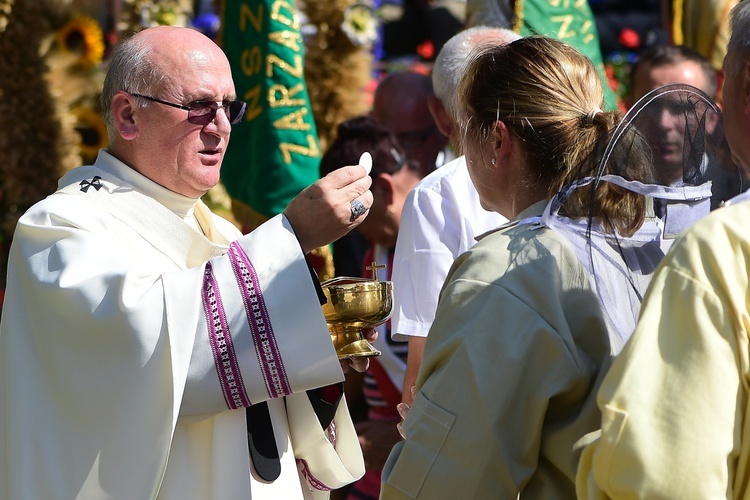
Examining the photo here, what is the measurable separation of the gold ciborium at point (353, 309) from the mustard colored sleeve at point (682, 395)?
1.11 m

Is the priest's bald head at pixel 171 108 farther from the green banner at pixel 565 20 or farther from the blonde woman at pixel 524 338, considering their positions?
the green banner at pixel 565 20

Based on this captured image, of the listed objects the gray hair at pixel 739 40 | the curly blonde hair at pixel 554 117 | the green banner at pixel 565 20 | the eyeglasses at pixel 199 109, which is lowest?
the green banner at pixel 565 20

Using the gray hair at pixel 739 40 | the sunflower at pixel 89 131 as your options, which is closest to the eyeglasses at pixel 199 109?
the gray hair at pixel 739 40

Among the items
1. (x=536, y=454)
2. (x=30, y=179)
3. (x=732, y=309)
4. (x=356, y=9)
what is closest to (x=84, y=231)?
(x=536, y=454)

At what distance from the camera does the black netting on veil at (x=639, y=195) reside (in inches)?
74.9

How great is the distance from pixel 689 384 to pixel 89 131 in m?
4.68

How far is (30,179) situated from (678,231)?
390cm

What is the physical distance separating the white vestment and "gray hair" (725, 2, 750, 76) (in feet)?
3.83

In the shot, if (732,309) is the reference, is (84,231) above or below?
below

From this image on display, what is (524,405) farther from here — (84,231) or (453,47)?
(453,47)

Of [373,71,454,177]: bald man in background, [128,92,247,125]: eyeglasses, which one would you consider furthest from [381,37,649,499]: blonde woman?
[373,71,454,177]: bald man in background

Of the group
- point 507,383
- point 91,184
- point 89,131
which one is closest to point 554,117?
point 507,383

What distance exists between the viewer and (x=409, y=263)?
10.3 ft

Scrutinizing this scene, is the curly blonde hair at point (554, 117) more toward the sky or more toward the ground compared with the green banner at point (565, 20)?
more toward the sky
